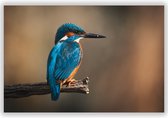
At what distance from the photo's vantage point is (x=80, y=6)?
12.6 ft

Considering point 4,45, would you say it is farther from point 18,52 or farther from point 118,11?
point 118,11

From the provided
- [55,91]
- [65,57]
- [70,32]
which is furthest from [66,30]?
[55,91]

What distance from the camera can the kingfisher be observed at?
12.5ft

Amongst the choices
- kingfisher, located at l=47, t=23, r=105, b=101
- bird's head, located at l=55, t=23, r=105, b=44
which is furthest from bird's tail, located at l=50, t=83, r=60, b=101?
bird's head, located at l=55, t=23, r=105, b=44

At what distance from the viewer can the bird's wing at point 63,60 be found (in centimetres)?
382

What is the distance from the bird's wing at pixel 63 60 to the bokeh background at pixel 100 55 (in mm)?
41

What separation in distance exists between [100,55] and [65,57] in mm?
234

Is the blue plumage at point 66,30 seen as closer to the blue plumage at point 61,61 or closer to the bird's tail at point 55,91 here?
the blue plumage at point 61,61

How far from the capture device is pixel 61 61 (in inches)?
151

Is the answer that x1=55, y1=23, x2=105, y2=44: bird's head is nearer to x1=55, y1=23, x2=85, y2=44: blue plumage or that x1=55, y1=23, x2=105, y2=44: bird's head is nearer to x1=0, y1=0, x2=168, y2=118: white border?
x1=55, y1=23, x2=85, y2=44: blue plumage
